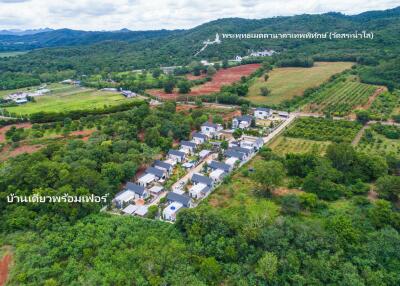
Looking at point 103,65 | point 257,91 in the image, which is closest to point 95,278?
point 257,91

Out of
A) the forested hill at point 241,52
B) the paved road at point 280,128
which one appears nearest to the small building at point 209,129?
the paved road at point 280,128

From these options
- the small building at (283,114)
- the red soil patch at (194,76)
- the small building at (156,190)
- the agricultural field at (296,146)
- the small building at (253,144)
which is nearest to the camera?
the small building at (156,190)

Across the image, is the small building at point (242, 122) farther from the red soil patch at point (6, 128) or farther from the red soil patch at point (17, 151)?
the red soil patch at point (6, 128)

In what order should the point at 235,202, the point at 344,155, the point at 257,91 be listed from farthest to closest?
the point at 257,91, the point at 344,155, the point at 235,202

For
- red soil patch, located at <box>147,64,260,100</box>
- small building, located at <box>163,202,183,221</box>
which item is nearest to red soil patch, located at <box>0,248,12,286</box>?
small building, located at <box>163,202,183,221</box>

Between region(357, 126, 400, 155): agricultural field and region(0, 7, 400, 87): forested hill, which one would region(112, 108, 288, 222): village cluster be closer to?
region(357, 126, 400, 155): agricultural field

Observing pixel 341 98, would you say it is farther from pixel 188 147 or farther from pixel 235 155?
pixel 188 147

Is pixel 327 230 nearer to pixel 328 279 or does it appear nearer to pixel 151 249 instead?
pixel 328 279
